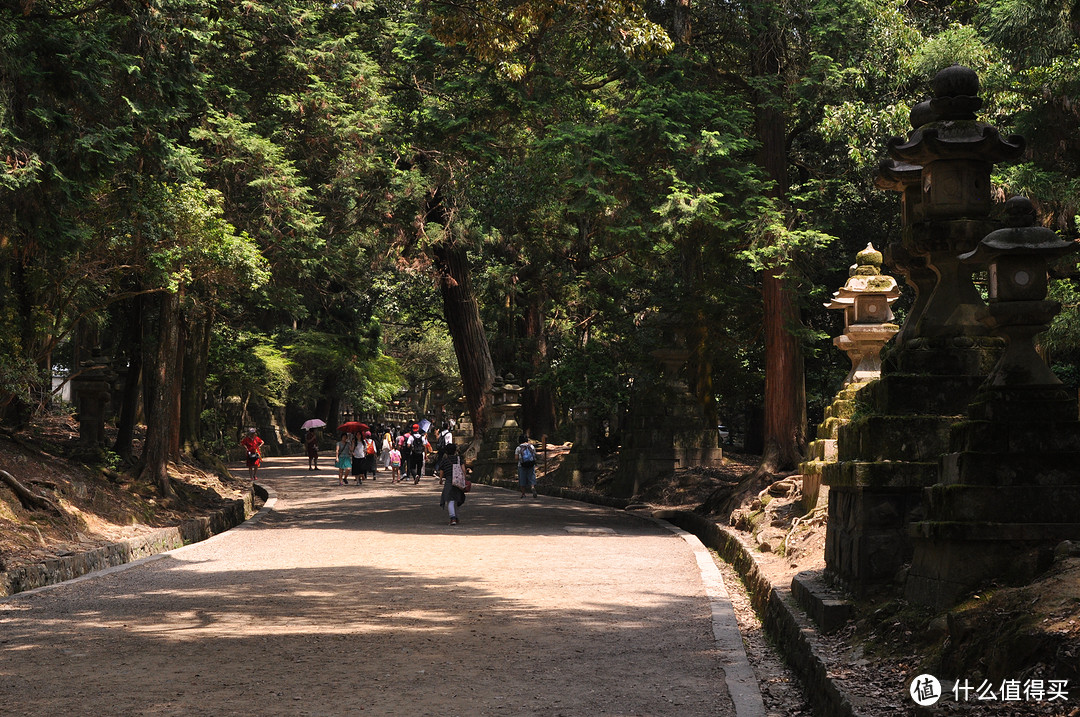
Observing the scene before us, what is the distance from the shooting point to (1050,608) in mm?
5480

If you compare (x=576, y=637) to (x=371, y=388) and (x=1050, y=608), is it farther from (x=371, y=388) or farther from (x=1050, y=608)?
(x=371, y=388)

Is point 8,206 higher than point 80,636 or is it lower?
higher

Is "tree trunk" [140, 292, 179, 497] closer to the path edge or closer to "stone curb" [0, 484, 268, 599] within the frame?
"stone curb" [0, 484, 268, 599]

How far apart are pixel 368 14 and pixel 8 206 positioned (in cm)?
1505

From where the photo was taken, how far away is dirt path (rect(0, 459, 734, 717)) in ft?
22.0

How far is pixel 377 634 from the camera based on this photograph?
889 centimetres

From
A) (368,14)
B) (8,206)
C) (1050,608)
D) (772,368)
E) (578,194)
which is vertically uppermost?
(368,14)

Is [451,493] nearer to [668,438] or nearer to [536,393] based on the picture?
[668,438]

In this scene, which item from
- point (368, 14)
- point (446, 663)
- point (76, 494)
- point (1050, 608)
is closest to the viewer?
point (1050, 608)

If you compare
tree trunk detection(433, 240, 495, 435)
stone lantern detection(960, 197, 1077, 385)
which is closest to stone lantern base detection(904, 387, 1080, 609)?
stone lantern detection(960, 197, 1077, 385)

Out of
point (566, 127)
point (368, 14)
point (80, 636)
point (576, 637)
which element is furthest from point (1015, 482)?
point (368, 14)

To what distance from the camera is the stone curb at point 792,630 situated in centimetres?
608

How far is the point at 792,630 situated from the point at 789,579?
279 cm

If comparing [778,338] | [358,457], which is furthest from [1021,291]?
[358,457]
